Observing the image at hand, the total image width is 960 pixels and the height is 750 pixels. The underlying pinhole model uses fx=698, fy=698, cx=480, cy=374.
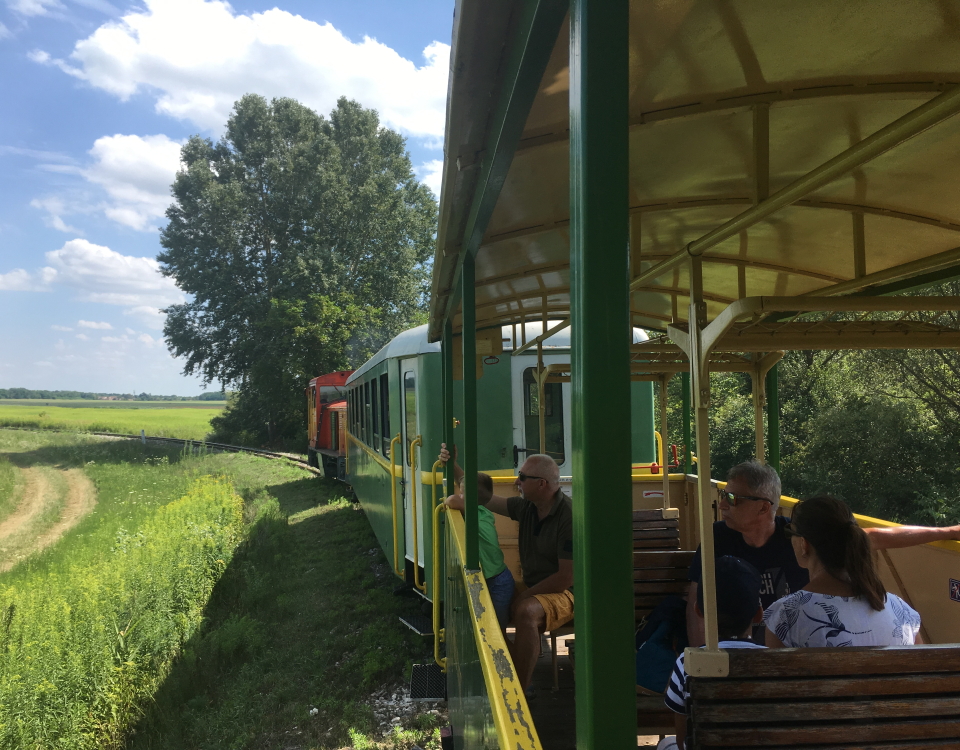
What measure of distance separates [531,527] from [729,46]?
9.27 ft

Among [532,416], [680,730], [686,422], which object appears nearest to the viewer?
[680,730]

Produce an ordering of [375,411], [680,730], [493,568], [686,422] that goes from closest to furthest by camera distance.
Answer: [680,730] < [493,568] < [686,422] < [375,411]

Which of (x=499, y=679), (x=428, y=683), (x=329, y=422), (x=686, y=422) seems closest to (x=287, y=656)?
(x=428, y=683)

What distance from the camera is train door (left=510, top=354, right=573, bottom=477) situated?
6.95 meters

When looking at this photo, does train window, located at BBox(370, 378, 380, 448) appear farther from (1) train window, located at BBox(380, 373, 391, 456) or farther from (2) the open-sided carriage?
(2) the open-sided carriage

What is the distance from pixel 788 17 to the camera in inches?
58.3

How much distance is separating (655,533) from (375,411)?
5.13 metres

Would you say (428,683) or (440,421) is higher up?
(440,421)

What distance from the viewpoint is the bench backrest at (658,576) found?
359 centimetres

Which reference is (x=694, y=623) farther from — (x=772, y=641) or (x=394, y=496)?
(x=394, y=496)

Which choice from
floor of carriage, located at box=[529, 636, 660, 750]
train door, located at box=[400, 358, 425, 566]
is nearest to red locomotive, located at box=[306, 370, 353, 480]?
train door, located at box=[400, 358, 425, 566]

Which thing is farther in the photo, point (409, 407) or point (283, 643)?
point (283, 643)

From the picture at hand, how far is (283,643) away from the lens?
7.14m

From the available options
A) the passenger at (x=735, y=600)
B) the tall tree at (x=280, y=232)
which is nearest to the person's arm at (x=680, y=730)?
the passenger at (x=735, y=600)
